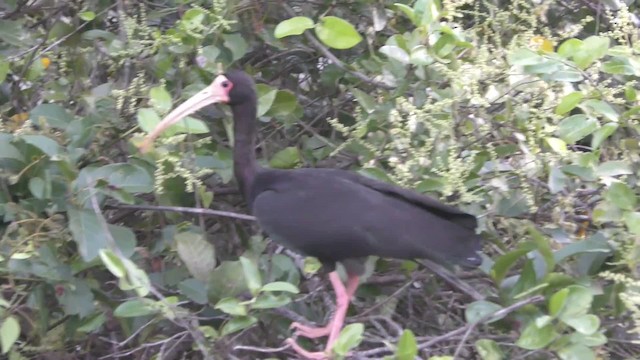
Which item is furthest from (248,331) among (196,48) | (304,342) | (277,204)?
(196,48)

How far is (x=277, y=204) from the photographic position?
2742 mm

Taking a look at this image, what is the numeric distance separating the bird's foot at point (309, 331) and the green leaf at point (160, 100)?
0.61m

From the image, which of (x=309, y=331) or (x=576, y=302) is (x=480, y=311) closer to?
(x=576, y=302)

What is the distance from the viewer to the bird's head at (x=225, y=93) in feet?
8.79

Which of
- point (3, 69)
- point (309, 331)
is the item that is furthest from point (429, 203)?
point (3, 69)

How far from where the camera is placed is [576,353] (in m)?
2.23

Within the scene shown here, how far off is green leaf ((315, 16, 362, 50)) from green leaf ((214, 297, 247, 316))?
78 cm

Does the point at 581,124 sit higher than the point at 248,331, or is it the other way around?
the point at 581,124

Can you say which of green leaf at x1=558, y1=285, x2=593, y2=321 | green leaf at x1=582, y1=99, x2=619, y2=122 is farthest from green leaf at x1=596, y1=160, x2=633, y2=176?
green leaf at x1=558, y1=285, x2=593, y2=321

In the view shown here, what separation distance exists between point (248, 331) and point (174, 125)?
55 centimetres

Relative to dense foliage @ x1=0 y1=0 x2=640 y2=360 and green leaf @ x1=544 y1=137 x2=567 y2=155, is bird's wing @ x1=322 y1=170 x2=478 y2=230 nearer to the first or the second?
dense foliage @ x1=0 y1=0 x2=640 y2=360

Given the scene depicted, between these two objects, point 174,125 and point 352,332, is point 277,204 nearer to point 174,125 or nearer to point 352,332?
point 174,125

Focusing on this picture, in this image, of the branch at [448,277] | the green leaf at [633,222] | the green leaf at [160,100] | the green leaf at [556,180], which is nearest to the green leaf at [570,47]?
the green leaf at [556,180]

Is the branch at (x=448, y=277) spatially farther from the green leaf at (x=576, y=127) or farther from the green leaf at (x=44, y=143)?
the green leaf at (x=44, y=143)
